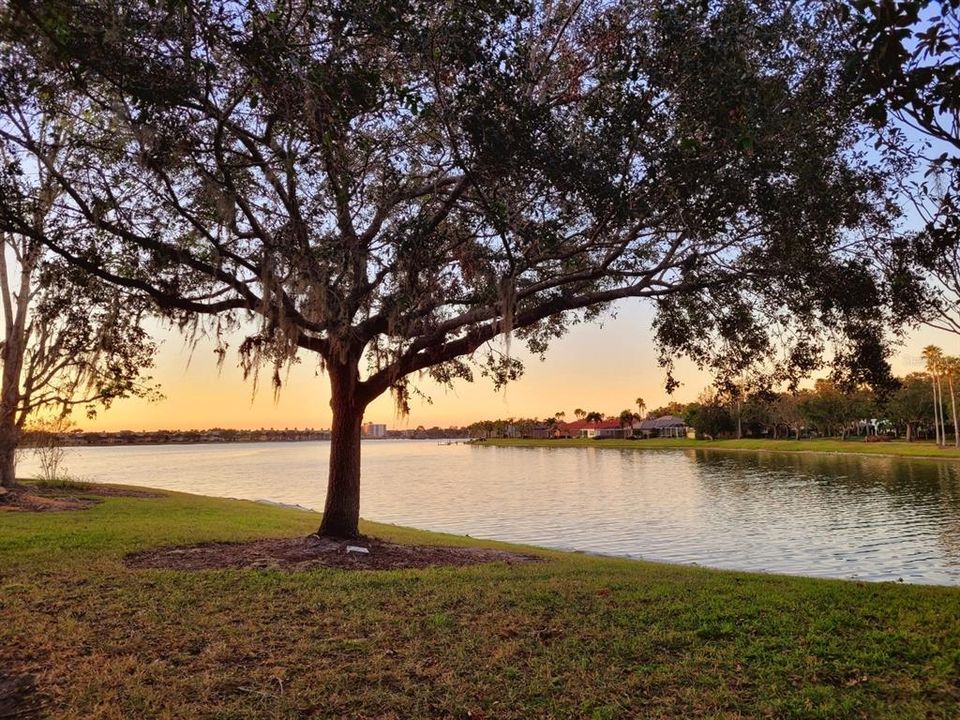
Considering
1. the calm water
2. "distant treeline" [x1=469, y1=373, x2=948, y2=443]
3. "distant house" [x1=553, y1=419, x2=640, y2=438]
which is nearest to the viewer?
the calm water

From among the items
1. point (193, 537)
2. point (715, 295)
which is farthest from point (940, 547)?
point (193, 537)

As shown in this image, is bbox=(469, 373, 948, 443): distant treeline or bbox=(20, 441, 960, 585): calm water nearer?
bbox=(20, 441, 960, 585): calm water

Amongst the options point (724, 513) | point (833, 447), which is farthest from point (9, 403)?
point (833, 447)

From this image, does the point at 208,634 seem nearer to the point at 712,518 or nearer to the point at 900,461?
the point at 712,518

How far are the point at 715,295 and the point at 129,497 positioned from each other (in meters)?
17.4

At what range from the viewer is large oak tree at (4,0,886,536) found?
593 centimetres

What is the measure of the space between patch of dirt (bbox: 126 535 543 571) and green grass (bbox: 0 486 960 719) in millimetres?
753

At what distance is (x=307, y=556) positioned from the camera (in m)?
9.79

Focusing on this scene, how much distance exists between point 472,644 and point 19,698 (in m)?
3.14

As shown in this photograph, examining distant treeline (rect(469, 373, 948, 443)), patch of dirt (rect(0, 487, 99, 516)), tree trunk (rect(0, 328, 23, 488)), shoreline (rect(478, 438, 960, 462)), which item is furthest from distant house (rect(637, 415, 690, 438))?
tree trunk (rect(0, 328, 23, 488))

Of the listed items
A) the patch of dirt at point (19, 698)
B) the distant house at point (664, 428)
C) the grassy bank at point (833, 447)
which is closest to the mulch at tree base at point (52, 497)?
the patch of dirt at point (19, 698)

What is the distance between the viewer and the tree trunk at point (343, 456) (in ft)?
36.3

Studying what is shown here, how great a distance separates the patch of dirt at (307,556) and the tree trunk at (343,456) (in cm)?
33

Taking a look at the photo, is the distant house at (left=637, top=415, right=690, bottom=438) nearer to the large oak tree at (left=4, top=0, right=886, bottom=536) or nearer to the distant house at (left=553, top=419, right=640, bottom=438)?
the distant house at (left=553, top=419, right=640, bottom=438)
